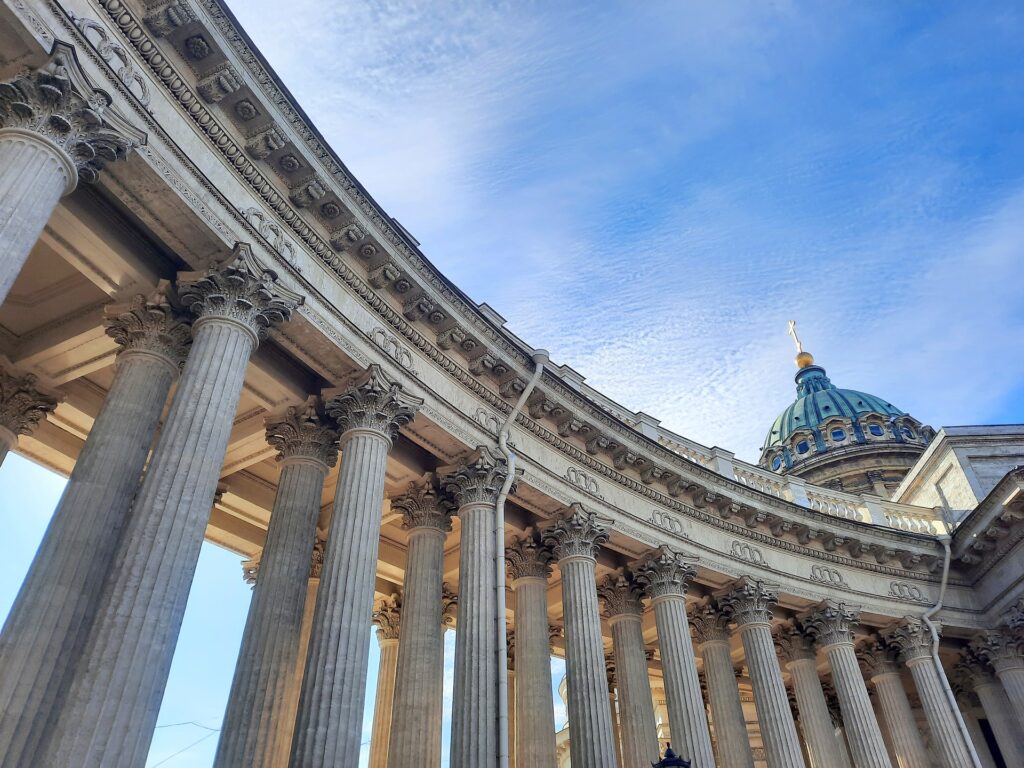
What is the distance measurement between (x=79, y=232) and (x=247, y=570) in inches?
457

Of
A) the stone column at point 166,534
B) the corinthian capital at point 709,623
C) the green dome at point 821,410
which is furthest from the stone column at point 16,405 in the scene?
the green dome at point 821,410

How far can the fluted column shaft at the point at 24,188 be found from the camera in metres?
10.3

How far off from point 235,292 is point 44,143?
3768 millimetres

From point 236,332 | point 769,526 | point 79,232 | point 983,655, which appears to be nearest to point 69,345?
point 79,232

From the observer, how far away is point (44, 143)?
11289 mm

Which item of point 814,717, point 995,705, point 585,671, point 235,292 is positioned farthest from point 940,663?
point 235,292

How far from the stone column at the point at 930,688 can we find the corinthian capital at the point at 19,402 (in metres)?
26.4

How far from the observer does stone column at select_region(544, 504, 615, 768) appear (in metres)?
17.7

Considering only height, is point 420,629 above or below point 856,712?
below

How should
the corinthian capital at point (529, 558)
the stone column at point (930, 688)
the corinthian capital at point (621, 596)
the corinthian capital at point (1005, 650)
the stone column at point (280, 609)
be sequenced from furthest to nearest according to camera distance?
1. the corinthian capital at point (1005, 650)
2. the stone column at point (930, 688)
3. the corinthian capital at point (621, 596)
4. the corinthian capital at point (529, 558)
5. the stone column at point (280, 609)

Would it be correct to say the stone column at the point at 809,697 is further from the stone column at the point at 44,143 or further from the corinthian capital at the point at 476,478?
the stone column at the point at 44,143

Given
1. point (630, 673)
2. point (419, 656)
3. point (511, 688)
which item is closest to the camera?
point (419, 656)

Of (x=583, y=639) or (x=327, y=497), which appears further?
(x=327, y=497)

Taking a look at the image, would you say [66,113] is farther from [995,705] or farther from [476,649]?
[995,705]
